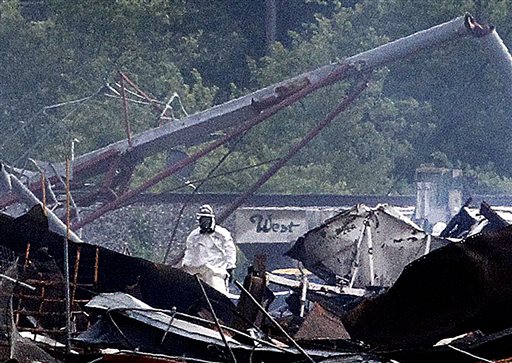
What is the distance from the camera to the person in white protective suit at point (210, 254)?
40.7 ft

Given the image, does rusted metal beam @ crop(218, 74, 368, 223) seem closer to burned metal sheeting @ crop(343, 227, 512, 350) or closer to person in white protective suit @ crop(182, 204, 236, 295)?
person in white protective suit @ crop(182, 204, 236, 295)

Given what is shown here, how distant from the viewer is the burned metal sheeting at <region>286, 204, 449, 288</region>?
12523mm

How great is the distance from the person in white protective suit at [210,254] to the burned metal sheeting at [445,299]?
6.87 metres

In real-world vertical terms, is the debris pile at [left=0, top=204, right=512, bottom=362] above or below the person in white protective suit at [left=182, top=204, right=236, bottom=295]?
above

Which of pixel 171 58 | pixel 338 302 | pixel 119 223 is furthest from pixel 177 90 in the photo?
pixel 338 302

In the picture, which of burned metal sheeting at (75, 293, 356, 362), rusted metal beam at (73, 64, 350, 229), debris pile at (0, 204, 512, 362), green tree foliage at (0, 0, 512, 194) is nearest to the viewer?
debris pile at (0, 204, 512, 362)

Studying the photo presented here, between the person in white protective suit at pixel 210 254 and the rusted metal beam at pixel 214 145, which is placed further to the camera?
the rusted metal beam at pixel 214 145

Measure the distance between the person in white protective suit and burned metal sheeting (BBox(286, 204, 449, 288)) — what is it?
99cm

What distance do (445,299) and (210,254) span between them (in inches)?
287

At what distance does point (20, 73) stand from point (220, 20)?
27.1 feet

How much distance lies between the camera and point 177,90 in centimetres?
2791

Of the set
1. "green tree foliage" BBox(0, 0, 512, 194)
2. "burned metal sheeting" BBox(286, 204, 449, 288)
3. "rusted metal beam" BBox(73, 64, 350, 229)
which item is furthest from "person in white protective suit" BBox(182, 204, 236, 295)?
"green tree foliage" BBox(0, 0, 512, 194)

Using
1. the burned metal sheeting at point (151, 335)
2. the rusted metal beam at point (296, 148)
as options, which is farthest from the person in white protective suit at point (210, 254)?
the burned metal sheeting at point (151, 335)

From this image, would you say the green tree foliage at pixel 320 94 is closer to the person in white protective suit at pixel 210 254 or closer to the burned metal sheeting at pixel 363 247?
the burned metal sheeting at pixel 363 247
